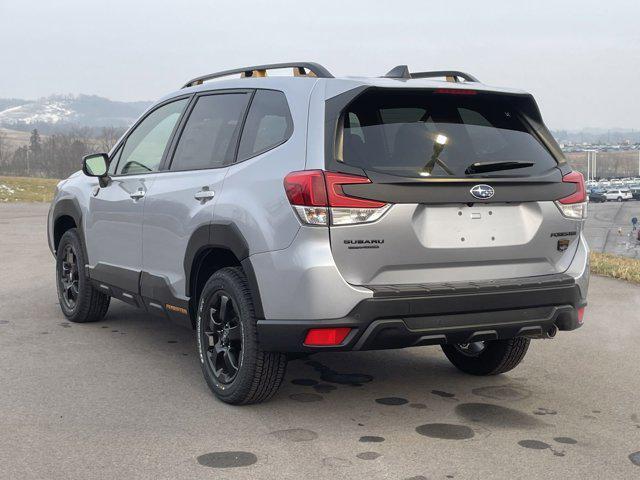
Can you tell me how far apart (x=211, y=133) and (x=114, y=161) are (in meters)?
1.60

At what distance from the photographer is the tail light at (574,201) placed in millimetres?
4449

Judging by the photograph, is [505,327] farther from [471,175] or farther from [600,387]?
[600,387]

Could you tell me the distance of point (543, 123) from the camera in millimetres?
4562

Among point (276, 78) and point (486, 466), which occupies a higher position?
point (276, 78)

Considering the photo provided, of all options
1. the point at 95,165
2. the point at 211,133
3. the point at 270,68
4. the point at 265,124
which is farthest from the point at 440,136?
the point at 95,165

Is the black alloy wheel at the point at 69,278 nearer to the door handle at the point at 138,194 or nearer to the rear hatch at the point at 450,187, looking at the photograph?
the door handle at the point at 138,194

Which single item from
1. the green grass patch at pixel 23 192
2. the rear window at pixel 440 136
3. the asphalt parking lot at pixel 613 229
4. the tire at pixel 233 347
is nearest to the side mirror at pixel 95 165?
the tire at pixel 233 347

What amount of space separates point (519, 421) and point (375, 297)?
1143 millimetres

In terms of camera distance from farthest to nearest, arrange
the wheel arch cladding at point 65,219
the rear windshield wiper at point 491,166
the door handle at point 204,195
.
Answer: the wheel arch cladding at point 65,219
the door handle at point 204,195
the rear windshield wiper at point 491,166

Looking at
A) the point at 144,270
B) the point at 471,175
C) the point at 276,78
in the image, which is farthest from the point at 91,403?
the point at 471,175

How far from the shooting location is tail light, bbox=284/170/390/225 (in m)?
3.91

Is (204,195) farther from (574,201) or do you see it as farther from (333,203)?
(574,201)

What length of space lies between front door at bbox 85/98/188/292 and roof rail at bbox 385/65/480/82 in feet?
5.35

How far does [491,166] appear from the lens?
4.22 meters
